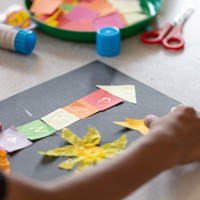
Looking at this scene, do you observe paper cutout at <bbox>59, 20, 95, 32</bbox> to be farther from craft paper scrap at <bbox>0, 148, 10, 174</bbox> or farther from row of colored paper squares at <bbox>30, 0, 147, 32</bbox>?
craft paper scrap at <bbox>0, 148, 10, 174</bbox>

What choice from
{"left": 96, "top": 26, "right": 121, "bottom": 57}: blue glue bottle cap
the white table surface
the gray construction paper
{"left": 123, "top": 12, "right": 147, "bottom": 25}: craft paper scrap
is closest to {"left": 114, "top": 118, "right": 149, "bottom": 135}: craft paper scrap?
the gray construction paper

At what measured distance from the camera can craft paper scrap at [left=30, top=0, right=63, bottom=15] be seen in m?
1.14

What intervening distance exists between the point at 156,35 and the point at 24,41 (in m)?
0.29

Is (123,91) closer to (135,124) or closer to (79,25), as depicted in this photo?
(135,124)

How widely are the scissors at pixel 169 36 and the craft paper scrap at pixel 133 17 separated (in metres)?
0.04

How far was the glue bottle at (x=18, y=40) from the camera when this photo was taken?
3.40 ft

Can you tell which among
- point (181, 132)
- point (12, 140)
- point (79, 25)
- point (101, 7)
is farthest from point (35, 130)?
point (101, 7)

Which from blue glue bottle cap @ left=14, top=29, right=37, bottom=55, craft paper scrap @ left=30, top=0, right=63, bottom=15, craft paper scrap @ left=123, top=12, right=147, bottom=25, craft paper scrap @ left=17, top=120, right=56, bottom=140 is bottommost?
craft paper scrap @ left=17, top=120, right=56, bottom=140

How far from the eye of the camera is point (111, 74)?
3.18ft

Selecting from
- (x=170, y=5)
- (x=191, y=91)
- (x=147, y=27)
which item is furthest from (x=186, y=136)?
(x=170, y=5)

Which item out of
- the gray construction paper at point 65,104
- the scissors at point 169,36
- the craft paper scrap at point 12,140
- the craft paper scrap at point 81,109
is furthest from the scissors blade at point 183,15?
the craft paper scrap at point 12,140

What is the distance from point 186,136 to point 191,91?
0.24 metres

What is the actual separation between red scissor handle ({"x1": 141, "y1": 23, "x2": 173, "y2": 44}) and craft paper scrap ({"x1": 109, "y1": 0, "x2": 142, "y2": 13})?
0.09m

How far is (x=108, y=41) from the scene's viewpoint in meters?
1.01
